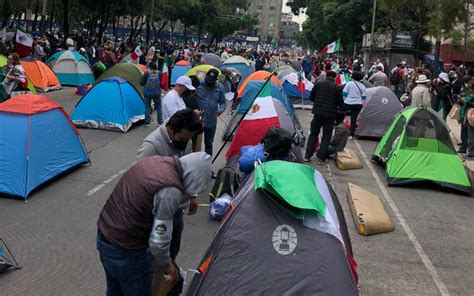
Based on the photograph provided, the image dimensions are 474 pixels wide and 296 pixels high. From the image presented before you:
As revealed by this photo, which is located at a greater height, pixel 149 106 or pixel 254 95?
pixel 254 95

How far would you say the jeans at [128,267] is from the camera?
3602 millimetres

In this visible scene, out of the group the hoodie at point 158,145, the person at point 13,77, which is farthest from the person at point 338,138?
the person at point 13,77

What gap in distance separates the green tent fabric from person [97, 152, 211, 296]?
0.61m

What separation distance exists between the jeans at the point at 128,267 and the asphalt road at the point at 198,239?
5.26ft

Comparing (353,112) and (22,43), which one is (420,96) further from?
(22,43)

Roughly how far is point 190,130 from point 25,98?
5114 mm

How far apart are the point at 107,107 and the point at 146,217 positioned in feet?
32.3

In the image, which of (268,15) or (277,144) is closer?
(277,144)

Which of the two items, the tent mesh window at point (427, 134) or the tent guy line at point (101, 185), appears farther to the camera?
the tent mesh window at point (427, 134)

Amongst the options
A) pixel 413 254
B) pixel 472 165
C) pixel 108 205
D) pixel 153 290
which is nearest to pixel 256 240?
pixel 153 290

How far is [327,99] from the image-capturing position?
10.5 meters

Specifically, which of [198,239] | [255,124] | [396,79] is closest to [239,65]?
[396,79]

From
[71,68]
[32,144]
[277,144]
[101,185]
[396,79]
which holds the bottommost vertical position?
[101,185]

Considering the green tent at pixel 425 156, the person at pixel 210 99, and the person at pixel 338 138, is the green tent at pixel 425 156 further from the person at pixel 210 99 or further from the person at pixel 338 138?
the person at pixel 210 99
